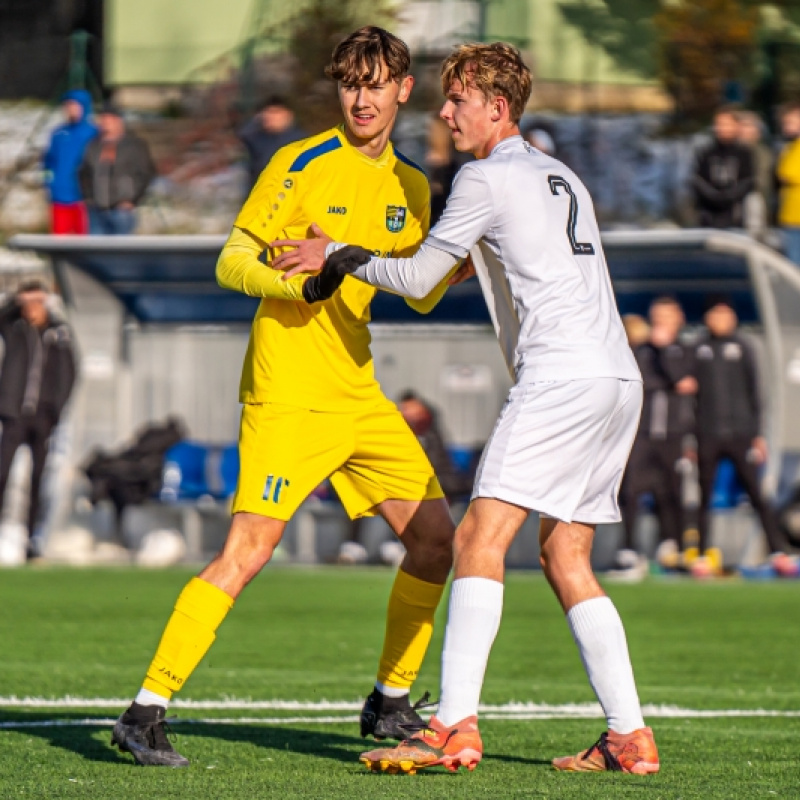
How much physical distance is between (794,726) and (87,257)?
11303 millimetres

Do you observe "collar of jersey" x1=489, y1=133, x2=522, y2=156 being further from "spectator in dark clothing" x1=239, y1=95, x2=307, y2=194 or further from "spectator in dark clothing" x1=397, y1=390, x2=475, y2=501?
"spectator in dark clothing" x1=239, y1=95, x2=307, y2=194

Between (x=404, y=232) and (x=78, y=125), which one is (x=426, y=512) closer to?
(x=404, y=232)

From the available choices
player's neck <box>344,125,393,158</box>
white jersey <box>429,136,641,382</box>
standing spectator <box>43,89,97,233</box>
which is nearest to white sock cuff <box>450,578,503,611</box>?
white jersey <box>429,136,641,382</box>

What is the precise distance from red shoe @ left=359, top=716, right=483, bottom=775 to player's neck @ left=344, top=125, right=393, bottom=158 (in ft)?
6.09

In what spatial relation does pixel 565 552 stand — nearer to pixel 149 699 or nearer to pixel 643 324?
pixel 149 699

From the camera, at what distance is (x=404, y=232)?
631cm

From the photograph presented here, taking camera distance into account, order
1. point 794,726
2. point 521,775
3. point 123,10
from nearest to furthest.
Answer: point 521,775 → point 794,726 → point 123,10

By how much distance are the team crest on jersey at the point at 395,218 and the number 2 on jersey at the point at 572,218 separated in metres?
0.76

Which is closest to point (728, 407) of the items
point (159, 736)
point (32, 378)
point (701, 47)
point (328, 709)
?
point (32, 378)

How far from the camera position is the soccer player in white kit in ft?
18.0

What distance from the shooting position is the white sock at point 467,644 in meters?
5.47

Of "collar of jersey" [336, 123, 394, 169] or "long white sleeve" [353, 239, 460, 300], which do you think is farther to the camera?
"collar of jersey" [336, 123, 394, 169]

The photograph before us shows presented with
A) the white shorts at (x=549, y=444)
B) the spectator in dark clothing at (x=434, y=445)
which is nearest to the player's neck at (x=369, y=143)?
the white shorts at (x=549, y=444)

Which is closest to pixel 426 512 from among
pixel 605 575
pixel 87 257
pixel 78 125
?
pixel 605 575
